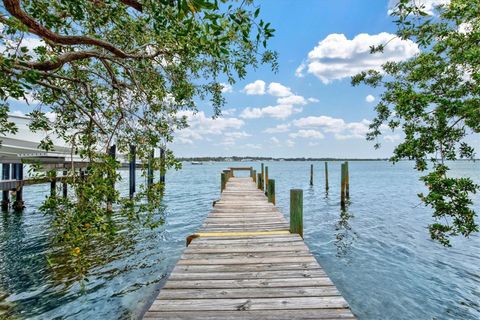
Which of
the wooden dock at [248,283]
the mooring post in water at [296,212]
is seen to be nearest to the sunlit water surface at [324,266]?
the mooring post in water at [296,212]

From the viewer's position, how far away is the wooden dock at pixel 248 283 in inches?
134

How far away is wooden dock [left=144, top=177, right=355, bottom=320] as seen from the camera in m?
3.42

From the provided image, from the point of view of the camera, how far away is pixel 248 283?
166 inches

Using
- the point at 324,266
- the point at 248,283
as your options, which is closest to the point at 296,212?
the point at 248,283

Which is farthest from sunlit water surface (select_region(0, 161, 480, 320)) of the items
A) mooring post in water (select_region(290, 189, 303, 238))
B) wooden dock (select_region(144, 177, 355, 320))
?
wooden dock (select_region(144, 177, 355, 320))

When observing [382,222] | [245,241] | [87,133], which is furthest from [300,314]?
[382,222]

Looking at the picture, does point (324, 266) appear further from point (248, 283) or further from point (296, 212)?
point (248, 283)

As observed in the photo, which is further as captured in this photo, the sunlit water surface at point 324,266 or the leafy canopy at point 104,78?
the sunlit water surface at point 324,266

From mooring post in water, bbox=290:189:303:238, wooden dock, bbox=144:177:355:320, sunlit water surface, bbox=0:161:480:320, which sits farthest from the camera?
mooring post in water, bbox=290:189:303:238

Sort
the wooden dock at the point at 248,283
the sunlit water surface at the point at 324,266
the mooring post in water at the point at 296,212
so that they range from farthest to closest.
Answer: the mooring post in water at the point at 296,212
the sunlit water surface at the point at 324,266
the wooden dock at the point at 248,283

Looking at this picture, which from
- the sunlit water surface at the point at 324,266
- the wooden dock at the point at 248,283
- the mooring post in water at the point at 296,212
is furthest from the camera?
the mooring post in water at the point at 296,212

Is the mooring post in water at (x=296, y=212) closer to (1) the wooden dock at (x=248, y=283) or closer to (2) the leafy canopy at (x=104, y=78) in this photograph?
(1) the wooden dock at (x=248, y=283)

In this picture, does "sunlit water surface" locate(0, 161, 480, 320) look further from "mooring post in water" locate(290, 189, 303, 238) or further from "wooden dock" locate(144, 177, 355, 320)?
"wooden dock" locate(144, 177, 355, 320)

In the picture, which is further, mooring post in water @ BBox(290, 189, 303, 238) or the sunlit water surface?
mooring post in water @ BBox(290, 189, 303, 238)
